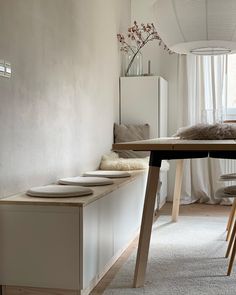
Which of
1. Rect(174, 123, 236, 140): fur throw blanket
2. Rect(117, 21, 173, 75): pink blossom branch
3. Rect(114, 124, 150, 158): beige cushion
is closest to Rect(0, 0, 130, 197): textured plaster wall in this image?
Rect(114, 124, 150, 158): beige cushion

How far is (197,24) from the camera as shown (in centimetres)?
272

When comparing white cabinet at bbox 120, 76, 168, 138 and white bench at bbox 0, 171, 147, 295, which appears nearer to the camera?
white bench at bbox 0, 171, 147, 295

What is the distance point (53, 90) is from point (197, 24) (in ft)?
3.21

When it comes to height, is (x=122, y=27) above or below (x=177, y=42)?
above

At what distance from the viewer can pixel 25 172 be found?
2.57m

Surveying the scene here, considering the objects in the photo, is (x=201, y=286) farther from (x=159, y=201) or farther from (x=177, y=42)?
(x=159, y=201)

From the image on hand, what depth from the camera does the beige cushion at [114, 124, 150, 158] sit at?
4578 mm

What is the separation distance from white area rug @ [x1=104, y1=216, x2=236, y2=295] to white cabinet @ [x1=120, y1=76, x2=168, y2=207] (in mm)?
1118

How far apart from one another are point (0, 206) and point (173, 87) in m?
3.40

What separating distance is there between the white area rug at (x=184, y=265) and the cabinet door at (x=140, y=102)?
47.8 inches

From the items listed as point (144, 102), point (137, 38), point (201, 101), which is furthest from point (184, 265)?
point (137, 38)

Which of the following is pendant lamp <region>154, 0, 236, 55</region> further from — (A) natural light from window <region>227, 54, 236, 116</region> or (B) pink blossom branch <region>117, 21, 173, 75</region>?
(A) natural light from window <region>227, 54, 236, 116</region>

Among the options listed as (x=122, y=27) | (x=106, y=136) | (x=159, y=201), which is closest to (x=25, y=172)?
(x=106, y=136)

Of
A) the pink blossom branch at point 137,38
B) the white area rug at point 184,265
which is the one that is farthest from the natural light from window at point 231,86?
the white area rug at point 184,265
